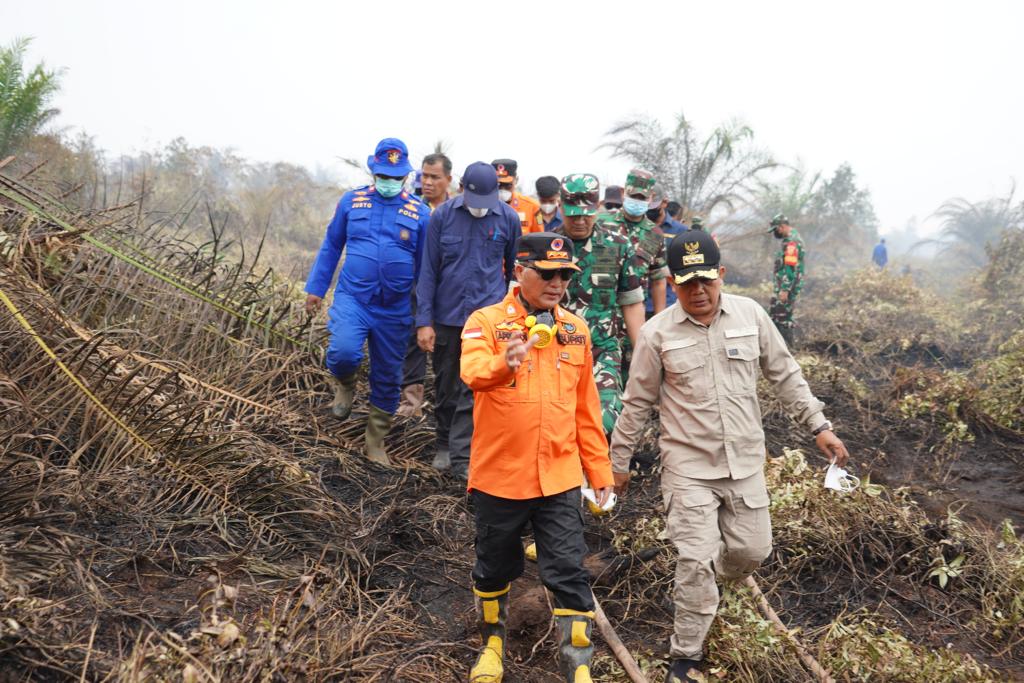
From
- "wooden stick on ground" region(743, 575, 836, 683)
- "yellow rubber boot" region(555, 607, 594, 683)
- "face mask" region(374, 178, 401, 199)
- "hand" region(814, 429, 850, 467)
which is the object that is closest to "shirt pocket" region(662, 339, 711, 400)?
"hand" region(814, 429, 850, 467)

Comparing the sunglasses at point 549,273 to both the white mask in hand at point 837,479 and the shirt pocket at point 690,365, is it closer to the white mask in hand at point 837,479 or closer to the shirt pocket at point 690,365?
the shirt pocket at point 690,365

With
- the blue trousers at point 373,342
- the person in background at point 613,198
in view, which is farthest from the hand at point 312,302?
the person in background at point 613,198

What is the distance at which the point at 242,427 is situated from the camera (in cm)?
465

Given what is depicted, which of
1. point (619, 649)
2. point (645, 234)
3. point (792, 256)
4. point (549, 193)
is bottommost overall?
point (619, 649)

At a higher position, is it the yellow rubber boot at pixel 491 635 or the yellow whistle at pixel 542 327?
the yellow whistle at pixel 542 327

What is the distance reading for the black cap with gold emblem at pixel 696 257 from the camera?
328 cm

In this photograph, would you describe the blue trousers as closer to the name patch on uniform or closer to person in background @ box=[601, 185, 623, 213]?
person in background @ box=[601, 185, 623, 213]

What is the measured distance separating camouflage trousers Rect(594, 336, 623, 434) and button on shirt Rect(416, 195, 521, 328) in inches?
30.5

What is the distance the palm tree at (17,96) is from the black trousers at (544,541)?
7.87 meters

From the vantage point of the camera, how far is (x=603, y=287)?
4.99 m

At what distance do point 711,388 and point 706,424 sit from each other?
0.16 meters

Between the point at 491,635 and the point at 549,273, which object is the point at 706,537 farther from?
the point at 549,273

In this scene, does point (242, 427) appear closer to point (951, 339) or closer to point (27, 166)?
point (27, 166)

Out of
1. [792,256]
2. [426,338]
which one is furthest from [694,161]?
[426,338]
